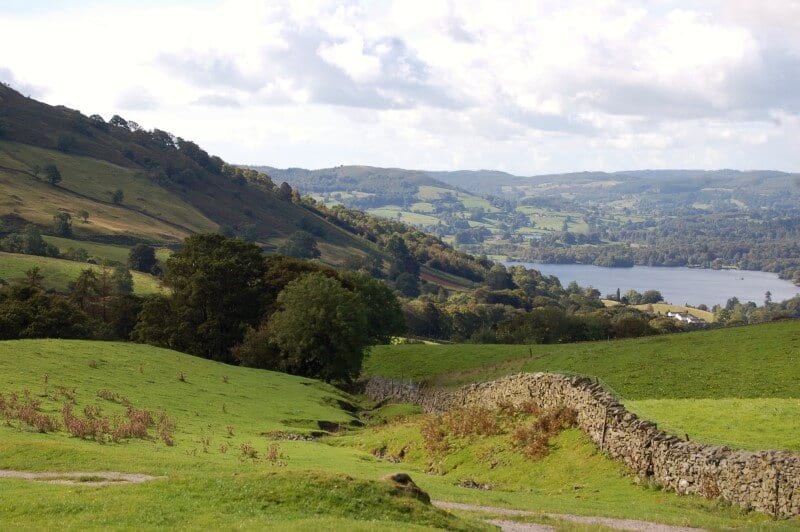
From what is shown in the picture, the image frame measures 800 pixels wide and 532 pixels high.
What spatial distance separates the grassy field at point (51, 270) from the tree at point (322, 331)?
46425 mm

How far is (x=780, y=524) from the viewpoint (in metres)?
20.6

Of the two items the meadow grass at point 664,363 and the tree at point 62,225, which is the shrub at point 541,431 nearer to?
the meadow grass at point 664,363

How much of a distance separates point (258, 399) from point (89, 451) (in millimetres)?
23239

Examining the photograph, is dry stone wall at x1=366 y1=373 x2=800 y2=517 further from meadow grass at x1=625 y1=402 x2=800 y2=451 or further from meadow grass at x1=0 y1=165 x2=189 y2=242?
meadow grass at x1=0 y1=165 x2=189 y2=242

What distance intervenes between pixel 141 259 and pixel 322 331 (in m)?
91.0

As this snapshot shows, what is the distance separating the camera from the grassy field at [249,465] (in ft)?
60.8

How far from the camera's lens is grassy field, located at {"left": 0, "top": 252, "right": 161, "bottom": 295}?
113 metres

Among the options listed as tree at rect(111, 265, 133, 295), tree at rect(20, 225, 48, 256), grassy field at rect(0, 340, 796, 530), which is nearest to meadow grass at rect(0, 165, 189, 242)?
tree at rect(20, 225, 48, 256)

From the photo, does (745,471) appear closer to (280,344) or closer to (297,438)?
(297,438)

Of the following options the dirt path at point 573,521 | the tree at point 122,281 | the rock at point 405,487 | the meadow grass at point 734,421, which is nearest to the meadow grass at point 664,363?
the meadow grass at point 734,421

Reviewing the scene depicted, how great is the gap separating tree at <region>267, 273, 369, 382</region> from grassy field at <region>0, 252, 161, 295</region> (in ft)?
152

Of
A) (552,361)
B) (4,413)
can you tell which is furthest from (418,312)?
(4,413)

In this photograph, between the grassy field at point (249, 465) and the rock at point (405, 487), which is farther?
the rock at point (405, 487)

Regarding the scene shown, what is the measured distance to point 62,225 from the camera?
15862 cm
